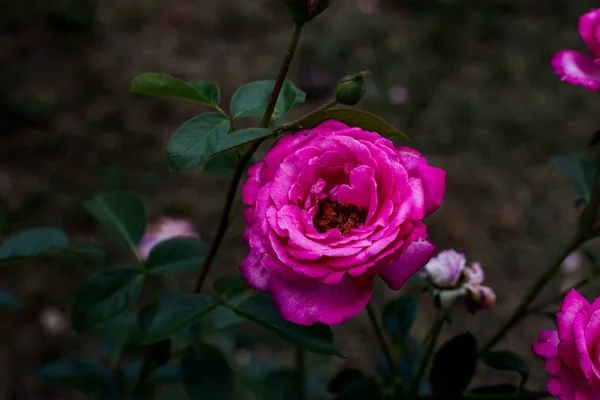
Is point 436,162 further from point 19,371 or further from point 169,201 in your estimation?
point 19,371

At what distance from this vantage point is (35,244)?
80 centimetres

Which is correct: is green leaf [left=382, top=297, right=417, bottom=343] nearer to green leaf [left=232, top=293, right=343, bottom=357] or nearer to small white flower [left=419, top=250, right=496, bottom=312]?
small white flower [left=419, top=250, right=496, bottom=312]

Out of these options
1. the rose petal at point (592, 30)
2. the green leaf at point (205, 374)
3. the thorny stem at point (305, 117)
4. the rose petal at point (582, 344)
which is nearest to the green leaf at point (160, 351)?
the green leaf at point (205, 374)

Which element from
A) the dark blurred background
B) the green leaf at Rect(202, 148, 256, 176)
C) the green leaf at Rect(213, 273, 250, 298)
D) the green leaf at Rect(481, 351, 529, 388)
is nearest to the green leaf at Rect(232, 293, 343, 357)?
the green leaf at Rect(213, 273, 250, 298)

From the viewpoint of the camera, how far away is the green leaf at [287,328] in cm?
59

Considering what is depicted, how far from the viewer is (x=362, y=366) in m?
1.77

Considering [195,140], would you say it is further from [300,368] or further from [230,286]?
[300,368]

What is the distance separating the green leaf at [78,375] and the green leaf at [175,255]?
251 mm

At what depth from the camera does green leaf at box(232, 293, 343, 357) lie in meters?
0.59

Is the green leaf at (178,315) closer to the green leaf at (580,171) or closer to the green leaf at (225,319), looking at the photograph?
the green leaf at (225,319)

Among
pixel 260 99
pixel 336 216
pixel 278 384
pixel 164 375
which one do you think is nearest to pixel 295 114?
pixel 278 384

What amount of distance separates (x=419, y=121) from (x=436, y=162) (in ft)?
0.72

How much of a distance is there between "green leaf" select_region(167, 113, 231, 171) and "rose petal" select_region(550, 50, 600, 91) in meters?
0.33

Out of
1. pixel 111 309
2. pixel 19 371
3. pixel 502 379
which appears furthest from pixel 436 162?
pixel 111 309
